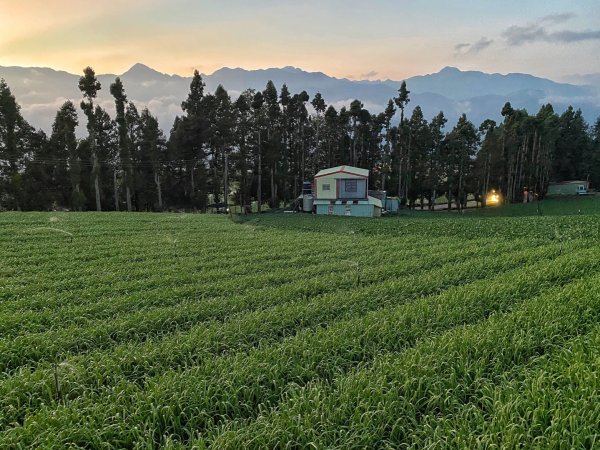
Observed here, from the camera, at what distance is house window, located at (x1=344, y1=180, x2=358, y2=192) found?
47.1 meters

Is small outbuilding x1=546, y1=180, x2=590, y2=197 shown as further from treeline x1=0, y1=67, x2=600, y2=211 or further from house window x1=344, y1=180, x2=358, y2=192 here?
house window x1=344, y1=180, x2=358, y2=192

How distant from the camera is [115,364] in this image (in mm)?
→ 5141

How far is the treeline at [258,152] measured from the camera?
45.3 meters

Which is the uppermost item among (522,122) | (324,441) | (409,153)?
(522,122)

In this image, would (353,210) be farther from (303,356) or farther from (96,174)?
(303,356)

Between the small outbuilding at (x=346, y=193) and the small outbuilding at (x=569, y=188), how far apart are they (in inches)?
1631

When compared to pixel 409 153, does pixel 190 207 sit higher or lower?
lower

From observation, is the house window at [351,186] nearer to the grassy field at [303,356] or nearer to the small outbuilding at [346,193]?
the small outbuilding at [346,193]

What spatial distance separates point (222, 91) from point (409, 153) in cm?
3017

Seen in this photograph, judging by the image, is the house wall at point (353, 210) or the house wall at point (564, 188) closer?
the house wall at point (353, 210)

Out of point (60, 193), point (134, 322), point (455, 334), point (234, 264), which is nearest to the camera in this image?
point (455, 334)

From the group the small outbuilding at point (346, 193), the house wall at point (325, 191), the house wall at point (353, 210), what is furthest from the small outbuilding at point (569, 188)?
the house wall at point (325, 191)

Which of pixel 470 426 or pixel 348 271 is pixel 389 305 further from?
pixel 470 426

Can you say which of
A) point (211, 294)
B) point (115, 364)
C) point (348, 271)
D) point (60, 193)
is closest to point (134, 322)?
point (115, 364)
